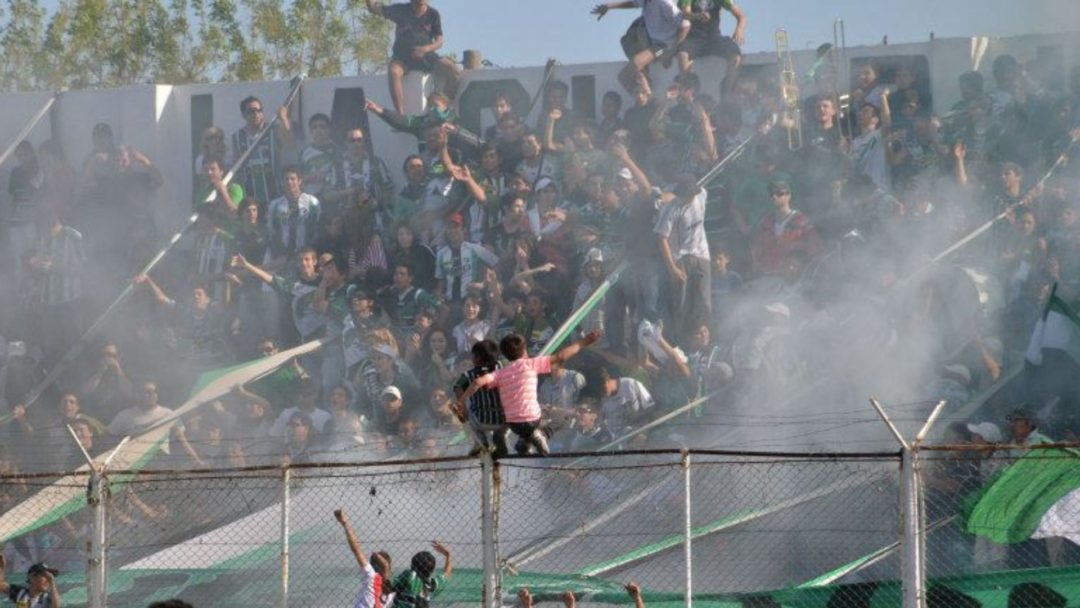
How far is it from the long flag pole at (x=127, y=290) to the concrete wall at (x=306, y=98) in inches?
17.3

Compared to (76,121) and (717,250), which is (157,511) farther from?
(76,121)

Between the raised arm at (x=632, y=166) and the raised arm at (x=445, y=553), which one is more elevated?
the raised arm at (x=632, y=166)

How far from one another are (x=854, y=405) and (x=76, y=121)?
Answer: 9797 millimetres

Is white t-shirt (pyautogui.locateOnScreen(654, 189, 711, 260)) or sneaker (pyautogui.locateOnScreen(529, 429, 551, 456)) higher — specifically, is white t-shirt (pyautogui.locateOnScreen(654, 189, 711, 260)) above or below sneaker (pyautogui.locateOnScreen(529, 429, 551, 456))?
above

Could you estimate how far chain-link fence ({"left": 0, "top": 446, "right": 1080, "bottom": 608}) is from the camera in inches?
432

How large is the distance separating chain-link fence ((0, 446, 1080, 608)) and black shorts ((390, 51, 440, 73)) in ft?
17.0

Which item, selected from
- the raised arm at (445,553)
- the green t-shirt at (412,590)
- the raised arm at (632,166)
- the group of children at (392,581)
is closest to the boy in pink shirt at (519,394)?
the raised arm at (445,553)

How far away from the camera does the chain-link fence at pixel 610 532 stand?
11.0 meters

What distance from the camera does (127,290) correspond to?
721 inches

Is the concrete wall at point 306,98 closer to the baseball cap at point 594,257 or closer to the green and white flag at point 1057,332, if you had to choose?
the baseball cap at point 594,257

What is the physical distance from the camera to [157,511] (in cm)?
1441

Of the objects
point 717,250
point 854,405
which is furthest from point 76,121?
point 854,405

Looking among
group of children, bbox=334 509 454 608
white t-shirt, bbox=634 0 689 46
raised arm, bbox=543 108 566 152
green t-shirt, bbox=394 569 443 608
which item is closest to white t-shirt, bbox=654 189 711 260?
raised arm, bbox=543 108 566 152

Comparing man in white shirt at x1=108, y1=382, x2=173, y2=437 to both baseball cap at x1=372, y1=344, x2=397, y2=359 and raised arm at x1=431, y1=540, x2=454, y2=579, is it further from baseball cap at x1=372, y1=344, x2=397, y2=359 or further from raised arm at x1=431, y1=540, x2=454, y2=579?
raised arm at x1=431, y1=540, x2=454, y2=579
